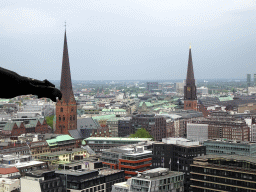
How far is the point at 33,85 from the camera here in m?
4.94

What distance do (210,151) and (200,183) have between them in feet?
92.0

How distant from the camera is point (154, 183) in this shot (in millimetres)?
61125

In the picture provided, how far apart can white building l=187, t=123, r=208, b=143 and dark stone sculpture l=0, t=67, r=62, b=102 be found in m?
123

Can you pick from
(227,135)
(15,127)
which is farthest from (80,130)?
(227,135)

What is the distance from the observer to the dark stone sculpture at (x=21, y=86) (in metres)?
4.68

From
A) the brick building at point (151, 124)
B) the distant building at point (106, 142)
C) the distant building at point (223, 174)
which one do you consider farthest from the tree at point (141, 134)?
the distant building at point (223, 174)

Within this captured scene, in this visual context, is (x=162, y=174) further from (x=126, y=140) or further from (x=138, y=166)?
(x=126, y=140)

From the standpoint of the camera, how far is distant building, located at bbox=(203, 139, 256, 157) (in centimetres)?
8419

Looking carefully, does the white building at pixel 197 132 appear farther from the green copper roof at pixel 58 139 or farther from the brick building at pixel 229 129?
the green copper roof at pixel 58 139

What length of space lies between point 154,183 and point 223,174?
891 centimetres

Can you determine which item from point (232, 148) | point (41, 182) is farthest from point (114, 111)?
point (41, 182)

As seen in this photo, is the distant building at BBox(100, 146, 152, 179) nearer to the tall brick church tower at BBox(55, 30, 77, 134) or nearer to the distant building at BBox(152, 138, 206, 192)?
the distant building at BBox(152, 138, 206, 192)

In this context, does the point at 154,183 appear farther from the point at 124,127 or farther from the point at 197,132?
the point at 124,127

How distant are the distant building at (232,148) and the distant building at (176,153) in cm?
861
